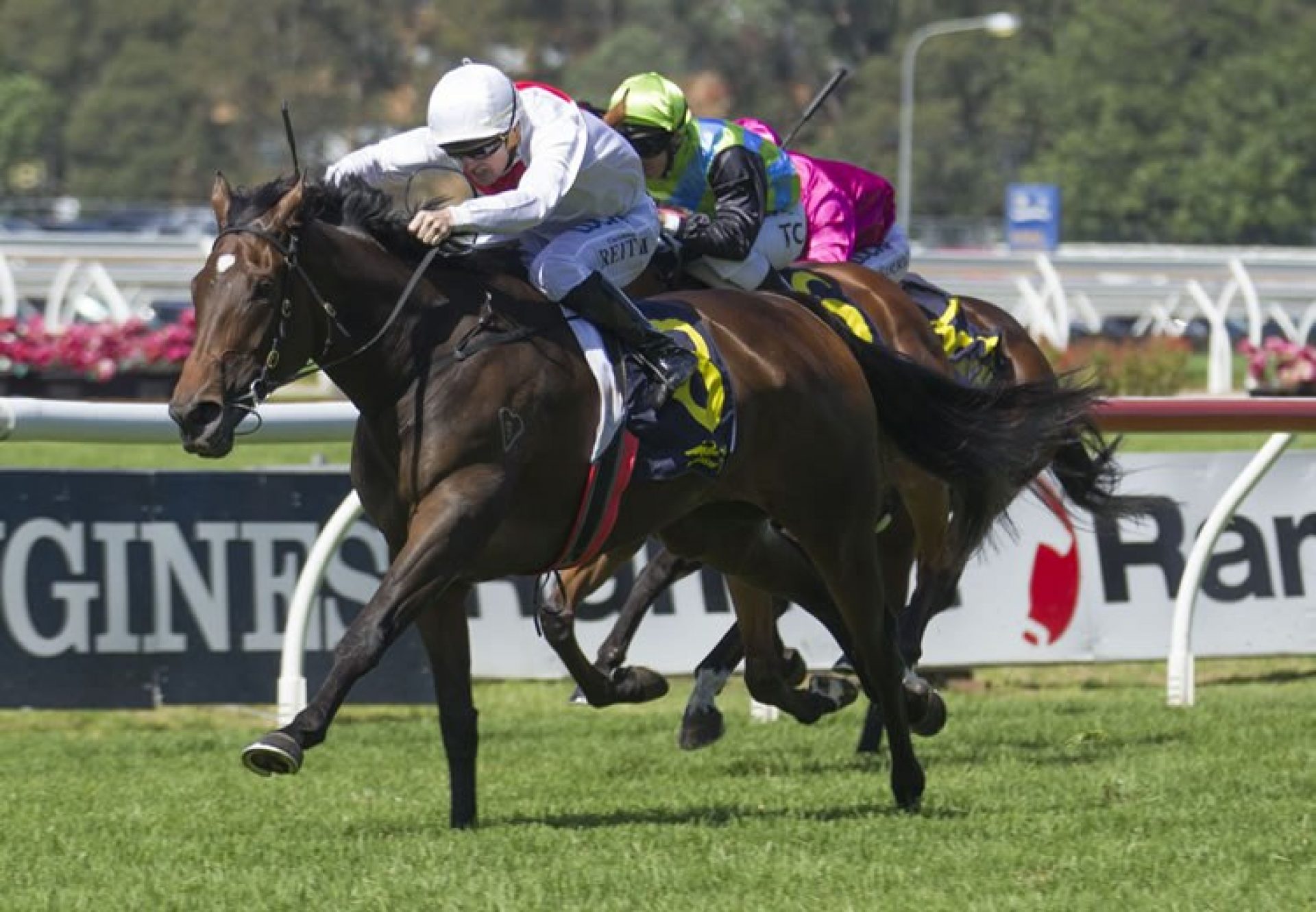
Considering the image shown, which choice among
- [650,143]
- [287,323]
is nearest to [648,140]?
[650,143]

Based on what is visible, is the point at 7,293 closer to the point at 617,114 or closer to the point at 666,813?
the point at 617,114

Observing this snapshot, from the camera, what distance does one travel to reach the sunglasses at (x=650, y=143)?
283 inches

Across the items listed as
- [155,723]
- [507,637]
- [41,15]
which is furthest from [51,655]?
[41,15]

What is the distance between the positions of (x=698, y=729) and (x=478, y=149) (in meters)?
Result: 2.31

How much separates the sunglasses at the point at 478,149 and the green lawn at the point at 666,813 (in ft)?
5.33

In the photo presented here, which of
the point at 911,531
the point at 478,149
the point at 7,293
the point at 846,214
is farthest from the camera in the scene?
the point at 7,293

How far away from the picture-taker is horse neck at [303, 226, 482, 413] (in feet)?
18.6

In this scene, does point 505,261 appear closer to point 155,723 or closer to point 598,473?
point 598,473

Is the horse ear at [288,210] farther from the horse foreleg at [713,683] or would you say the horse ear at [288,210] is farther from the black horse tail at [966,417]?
the horse foreleg at [713,683]

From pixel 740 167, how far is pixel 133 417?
6.61 ft

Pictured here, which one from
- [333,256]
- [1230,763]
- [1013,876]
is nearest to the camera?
[1013,876]

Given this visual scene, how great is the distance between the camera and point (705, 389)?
19.8 feet

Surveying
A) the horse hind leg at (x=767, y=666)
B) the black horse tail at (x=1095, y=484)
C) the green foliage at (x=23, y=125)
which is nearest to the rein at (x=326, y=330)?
the horse hind leg at (x=767, y=666)

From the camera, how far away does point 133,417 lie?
7492mm
